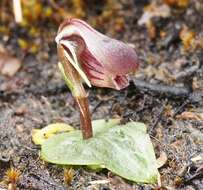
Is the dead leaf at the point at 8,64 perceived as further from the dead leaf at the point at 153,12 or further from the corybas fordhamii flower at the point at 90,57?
the corybas fordhamii flower at the point at 90,57

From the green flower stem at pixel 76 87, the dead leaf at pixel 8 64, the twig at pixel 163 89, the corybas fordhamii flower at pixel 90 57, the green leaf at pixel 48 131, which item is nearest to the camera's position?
the corybas fordhamii flower at pixel 90 57

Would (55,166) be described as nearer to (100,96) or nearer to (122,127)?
(122,127)

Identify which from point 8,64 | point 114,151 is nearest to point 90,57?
point 114,151

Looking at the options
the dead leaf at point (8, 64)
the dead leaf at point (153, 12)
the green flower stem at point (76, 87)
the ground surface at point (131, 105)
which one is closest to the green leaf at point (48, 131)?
the ground surface at point (131, 105)

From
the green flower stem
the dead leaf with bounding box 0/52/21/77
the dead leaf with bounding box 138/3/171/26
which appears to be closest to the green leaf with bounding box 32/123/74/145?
the green flower stem

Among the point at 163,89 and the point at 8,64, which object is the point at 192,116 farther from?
the point at 8,64
